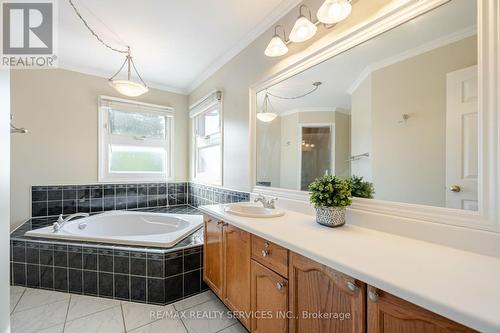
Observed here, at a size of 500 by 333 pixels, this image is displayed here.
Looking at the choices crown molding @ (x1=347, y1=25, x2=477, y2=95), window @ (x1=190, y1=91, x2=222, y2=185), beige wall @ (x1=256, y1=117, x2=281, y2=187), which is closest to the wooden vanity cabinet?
beige wall @ (x1=256, y1=117, x2=281, y2=187)

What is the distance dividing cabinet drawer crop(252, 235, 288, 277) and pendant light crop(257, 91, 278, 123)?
113 cm

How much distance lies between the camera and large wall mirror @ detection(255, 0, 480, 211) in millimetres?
921

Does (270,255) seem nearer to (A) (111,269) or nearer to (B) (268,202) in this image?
(B) (268,202)

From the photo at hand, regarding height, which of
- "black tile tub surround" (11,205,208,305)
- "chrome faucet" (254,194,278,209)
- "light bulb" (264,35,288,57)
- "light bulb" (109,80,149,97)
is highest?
"light bulb" (264,35,288,57)

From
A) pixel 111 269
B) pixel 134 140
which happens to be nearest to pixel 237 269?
pixel 111 269

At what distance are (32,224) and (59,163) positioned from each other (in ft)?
2.54

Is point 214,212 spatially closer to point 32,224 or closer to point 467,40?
point 467,40

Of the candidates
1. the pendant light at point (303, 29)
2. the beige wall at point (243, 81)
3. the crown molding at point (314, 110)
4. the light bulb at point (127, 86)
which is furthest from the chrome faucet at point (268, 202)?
the light bulb at point (127, 86)

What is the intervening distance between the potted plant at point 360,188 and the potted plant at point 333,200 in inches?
3.0

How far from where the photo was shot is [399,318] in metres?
0.68

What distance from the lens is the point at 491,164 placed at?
0.84 metres

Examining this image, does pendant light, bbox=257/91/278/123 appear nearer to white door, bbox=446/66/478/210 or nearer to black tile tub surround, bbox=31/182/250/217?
black tile tub surround, bbox=31/182/250/217

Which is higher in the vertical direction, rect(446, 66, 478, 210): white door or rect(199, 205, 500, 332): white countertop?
rect(446, 66, 478, 210): white door

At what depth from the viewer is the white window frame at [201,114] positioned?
8.74 feet
